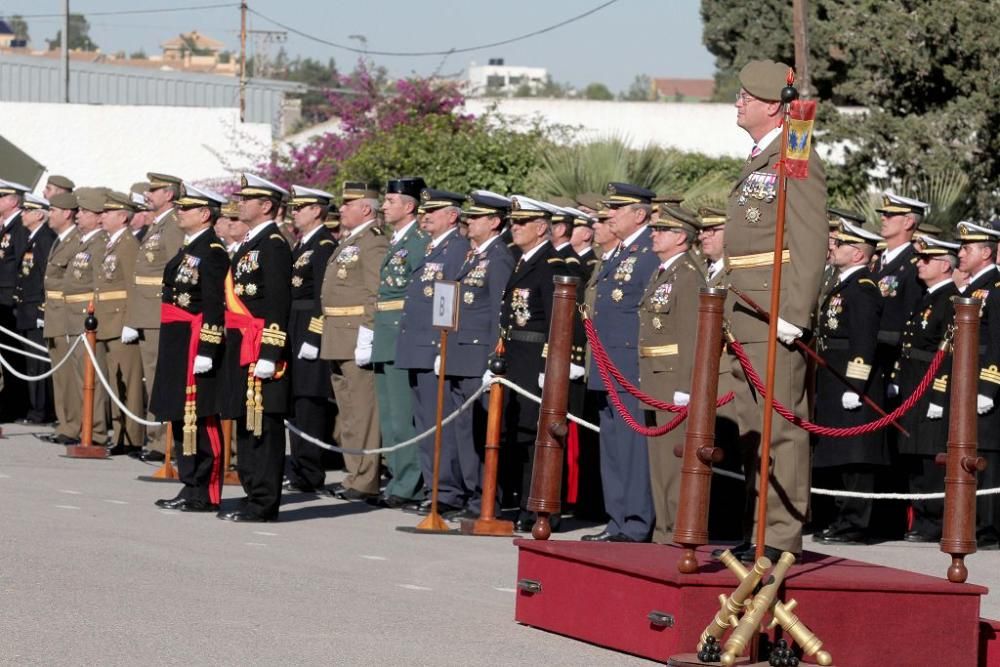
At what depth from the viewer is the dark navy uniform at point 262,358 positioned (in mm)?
12203

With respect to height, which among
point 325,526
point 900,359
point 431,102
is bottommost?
point 325,526

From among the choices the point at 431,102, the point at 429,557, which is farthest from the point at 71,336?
the point at 431,102

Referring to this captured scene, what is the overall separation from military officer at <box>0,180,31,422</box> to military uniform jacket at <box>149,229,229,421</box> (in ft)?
20.8

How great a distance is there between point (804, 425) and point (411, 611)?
204 centimetres

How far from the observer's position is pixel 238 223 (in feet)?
43.8

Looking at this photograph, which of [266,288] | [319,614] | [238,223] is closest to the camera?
[319,614]

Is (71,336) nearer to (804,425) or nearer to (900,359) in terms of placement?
(900,359)

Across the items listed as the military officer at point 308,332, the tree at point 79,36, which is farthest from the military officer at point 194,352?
the tree at point 79,36

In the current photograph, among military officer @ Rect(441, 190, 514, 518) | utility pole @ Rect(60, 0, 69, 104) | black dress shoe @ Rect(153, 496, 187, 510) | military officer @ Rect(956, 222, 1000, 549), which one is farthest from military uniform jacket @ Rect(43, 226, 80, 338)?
utility pole @ Rect(60, 0, 69, 104)

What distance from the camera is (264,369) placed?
1209 centimetres

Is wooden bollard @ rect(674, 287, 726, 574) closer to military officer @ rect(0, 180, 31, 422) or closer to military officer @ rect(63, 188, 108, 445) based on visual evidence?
military officer @ rect(63, 188, 108, 445)

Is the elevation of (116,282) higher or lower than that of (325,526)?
higher

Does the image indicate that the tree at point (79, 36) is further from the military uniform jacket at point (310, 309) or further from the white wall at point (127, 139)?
the military uniform jacket at point (310, 309)

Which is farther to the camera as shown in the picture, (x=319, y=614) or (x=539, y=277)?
(x=539, y=277)
